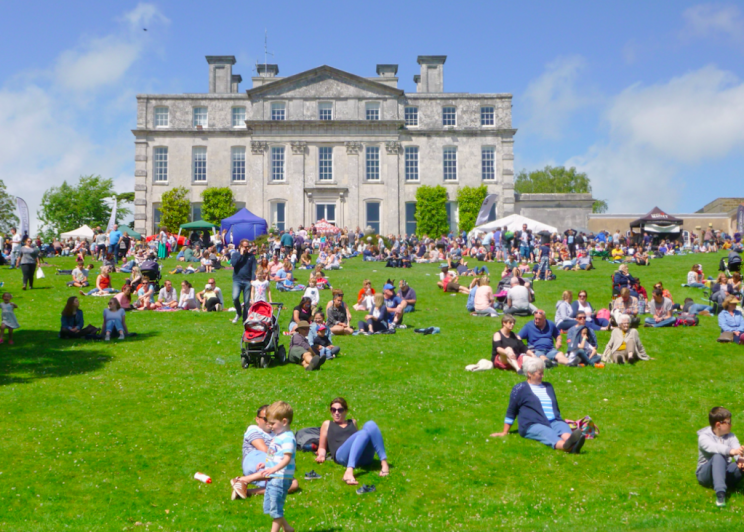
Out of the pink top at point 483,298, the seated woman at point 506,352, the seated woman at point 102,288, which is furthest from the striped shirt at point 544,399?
the seated woman at point 102,288

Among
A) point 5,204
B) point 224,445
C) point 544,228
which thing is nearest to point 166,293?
point 224,445

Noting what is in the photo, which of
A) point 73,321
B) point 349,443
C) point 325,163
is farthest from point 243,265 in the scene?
point 325,163

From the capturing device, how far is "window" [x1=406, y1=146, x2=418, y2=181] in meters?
52.9

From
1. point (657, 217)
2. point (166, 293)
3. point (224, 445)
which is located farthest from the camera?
point (657, 217)

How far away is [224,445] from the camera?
32.1ft

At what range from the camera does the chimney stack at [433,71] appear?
54750 millimetres

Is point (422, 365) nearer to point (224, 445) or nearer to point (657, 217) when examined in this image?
point (224, 445)

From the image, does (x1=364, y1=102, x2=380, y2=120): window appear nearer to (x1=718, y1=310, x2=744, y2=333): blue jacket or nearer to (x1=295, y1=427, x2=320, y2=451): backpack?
(x1=718, y1=310, x2=744, y2=333): blue jacket

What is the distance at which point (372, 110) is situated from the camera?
173 ft

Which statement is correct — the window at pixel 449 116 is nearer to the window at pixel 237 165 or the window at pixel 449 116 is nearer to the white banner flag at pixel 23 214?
the window at pixel 237 165

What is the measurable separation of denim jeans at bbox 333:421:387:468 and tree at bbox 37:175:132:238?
75926 mm

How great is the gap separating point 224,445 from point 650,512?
5.55 m

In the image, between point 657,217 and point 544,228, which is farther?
point 657,217

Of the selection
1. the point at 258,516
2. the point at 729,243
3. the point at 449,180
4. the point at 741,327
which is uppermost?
the point at 449,180
